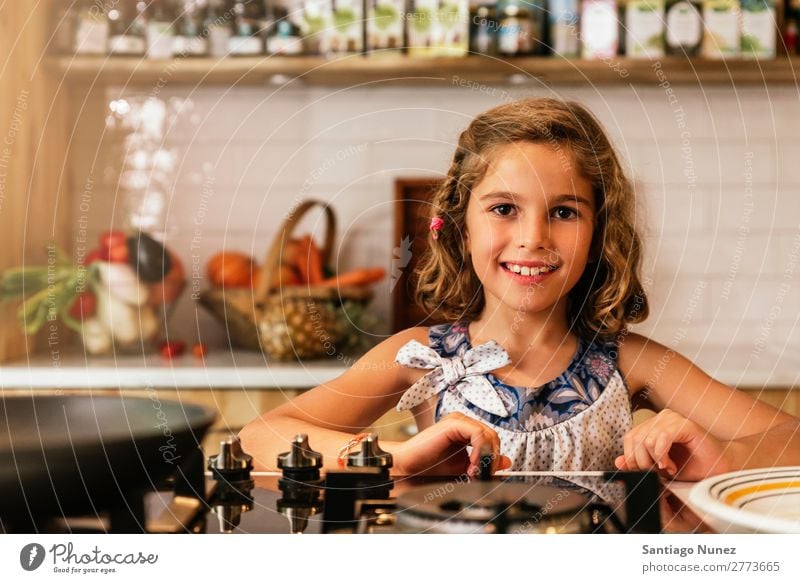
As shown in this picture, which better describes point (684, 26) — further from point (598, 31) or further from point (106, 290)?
point (106, 290)

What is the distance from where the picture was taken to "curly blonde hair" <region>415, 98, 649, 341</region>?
0.47 meters

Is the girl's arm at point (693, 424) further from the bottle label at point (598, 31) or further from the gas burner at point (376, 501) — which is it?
the bottle label at point (598, 31)

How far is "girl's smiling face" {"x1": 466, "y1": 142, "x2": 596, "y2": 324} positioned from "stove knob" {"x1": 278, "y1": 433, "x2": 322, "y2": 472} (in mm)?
131

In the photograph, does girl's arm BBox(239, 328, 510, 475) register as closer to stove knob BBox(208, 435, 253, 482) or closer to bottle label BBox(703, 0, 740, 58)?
stove knob BBox(208, 435, 253, 482)

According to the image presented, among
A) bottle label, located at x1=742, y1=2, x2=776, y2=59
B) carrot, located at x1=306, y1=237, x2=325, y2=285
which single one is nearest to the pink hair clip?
carrot, located at x1=306, y1=237, x2=325, y2=285

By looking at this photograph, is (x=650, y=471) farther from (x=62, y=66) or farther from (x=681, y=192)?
(x=62, y=66)

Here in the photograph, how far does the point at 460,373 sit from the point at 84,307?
8.3 inches

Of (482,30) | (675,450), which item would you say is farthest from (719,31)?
(675,450)

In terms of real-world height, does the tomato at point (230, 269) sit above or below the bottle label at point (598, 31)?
below

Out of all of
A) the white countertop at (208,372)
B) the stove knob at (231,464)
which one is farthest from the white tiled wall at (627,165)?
the stove knob at (231,464)

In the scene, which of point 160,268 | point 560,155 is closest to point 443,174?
point 560,155

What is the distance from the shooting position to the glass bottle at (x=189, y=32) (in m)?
0.52

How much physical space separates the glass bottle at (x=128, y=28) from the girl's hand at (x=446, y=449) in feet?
0.86

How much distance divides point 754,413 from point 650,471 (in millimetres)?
94
